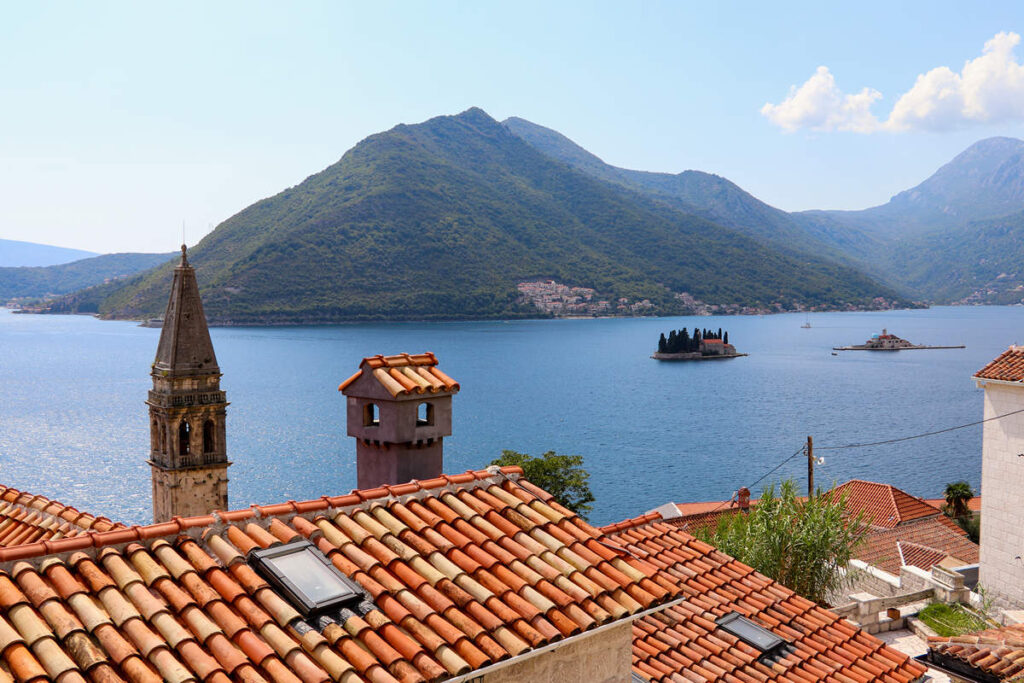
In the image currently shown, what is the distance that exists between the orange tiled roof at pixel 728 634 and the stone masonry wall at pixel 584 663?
4.55 ft

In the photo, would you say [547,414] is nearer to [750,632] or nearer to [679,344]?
[679,344]

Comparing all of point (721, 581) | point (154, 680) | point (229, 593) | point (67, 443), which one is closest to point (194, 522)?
point (229, 593)

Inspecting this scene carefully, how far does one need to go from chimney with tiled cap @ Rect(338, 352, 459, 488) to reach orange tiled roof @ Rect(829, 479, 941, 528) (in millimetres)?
29037

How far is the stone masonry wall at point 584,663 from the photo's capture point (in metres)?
4.55

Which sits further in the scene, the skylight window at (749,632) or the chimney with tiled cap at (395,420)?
the skylight window at (749,632)

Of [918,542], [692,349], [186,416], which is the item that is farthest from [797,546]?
[692,349]

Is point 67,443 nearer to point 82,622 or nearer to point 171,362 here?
point 171,362

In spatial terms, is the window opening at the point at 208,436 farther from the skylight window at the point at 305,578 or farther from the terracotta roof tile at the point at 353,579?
the skylight window at the point at 305,578

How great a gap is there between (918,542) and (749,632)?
85.0 ft

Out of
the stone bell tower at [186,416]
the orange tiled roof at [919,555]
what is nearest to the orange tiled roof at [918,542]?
the orange tiled roof at [919,555]

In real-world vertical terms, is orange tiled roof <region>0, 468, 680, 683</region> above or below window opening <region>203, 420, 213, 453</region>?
above

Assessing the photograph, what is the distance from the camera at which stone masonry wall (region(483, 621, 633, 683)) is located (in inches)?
179

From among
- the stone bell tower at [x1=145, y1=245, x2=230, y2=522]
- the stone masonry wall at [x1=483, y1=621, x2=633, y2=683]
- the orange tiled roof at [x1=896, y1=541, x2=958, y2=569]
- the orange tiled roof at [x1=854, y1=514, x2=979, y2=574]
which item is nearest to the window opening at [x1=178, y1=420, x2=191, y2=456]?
the stone bell tower at [x1=145, y1=245, x2=230, y2=522]

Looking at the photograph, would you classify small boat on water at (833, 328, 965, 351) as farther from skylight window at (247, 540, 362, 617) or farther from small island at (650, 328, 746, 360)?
skylight window at (247, 540, 362, 617)
